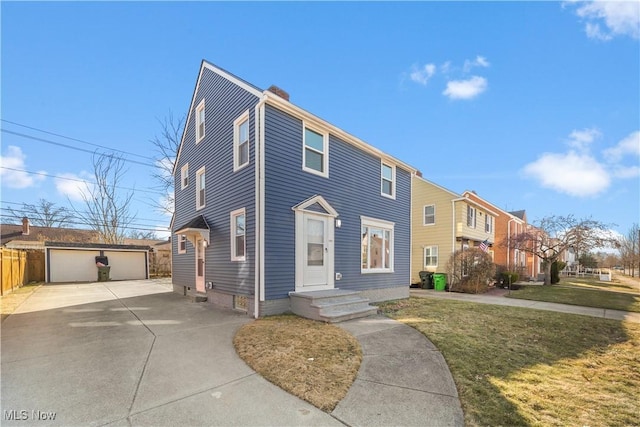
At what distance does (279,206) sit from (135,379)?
4.78m

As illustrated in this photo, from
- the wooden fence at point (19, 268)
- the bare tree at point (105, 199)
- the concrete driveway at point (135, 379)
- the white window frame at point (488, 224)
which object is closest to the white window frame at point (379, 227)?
the concrete driveway at point (135, 379)

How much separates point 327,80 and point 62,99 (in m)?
14.0

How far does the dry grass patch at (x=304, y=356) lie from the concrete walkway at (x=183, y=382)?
141 mm

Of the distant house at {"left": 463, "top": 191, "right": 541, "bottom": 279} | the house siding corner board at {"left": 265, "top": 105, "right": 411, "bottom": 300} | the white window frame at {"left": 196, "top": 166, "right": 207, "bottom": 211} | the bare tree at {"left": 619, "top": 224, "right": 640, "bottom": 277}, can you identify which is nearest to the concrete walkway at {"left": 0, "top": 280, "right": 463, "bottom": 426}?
the house siding corner board at {"left": 265, "top": 105, "right": 411, "bottom": 300}

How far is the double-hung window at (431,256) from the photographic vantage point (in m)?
18.3

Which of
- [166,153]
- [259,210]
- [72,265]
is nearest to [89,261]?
[72,265]

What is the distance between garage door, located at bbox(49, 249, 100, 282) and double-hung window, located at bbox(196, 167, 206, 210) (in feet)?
52.2

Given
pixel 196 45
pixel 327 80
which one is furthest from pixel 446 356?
pixel 196 45

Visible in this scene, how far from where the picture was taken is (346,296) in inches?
327

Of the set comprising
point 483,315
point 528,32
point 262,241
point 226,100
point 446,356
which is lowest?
point 483,315

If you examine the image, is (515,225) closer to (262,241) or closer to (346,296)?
(346,296)

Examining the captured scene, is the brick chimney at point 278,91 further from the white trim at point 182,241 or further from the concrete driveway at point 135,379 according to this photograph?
the white trim at point 182,241

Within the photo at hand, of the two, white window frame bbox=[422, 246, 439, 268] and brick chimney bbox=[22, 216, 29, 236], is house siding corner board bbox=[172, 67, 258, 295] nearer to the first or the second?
white window frame bbox=[422, 246, 439, 268]

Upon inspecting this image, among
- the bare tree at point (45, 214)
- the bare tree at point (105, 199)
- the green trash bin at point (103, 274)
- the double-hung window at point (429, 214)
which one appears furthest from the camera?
the bare tree at point (45, 214)
